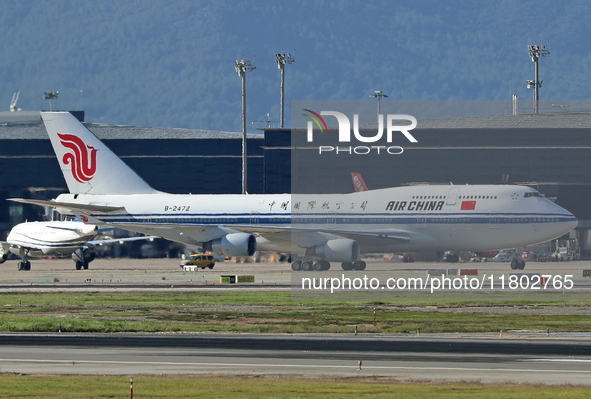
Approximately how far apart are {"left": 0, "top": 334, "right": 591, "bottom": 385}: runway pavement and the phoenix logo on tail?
153ft

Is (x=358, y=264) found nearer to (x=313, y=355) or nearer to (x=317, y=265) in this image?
(x=317, y=265)

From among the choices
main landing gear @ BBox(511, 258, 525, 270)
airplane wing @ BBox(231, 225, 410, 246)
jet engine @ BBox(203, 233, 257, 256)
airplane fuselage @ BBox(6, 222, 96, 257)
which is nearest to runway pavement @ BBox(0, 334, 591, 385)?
main landing gear @ BBox(511, 258, 525, 270)

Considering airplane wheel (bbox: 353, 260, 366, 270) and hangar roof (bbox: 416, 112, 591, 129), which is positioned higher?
hangar roof (bbox: 416, 112, 591, 129)

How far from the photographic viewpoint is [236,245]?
232 feet

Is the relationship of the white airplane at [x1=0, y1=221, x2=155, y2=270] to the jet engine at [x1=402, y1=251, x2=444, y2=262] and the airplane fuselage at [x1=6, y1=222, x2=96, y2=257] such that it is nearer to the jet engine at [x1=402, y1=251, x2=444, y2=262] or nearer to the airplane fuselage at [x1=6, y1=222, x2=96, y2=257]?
the airplane fuselage at [x1=6, y1=222, x2=96, y2=257]

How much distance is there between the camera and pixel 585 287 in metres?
55.9

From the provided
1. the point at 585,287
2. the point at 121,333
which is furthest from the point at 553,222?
the point at 121,333

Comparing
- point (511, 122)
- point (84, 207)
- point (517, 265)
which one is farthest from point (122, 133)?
point (517, 265)

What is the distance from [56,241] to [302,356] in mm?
62179

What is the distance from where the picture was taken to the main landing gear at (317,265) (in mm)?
67062

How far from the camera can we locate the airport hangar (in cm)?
7594

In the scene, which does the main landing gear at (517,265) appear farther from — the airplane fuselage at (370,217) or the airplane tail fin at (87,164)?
the airplane tail fin at (87,164)

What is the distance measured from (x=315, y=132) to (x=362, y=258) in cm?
2444

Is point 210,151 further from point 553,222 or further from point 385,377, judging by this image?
point 385,377
